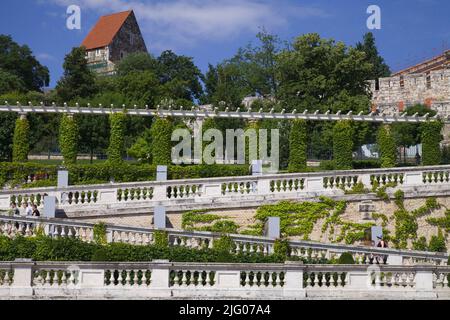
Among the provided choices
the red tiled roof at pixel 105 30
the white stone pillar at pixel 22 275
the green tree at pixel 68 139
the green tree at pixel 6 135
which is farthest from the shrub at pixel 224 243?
the red tiled roof at pixel 105 30

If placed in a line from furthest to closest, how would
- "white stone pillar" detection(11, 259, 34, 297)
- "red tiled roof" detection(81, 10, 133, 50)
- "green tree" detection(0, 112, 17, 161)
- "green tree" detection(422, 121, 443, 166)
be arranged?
"red tiled roof" detection(81, 10, 133, 50) → "green tree" detection(0, 112, 17, 161) → "green tree" detection(422, 121, 443, 166) → "white stone pillar" detection(11, 259, 34, 297)

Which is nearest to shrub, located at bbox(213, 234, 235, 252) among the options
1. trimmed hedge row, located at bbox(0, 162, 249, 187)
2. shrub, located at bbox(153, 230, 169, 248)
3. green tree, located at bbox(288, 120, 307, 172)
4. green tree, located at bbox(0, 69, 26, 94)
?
shrub, located at bbox(153, 230, 169, 248)

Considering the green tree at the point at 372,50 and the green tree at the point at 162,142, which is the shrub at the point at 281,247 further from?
the green tree at the point at 372,50

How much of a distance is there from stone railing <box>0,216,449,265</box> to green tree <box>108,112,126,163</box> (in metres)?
11.2

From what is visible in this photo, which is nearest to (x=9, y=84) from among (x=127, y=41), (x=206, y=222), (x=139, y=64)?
(x=139, y=64)

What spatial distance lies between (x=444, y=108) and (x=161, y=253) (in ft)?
158

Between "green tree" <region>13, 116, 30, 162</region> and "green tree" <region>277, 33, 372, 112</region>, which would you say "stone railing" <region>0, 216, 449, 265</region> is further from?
"green tree" <region>277, 33, 372, 112</region>

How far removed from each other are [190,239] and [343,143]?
45.9 feet

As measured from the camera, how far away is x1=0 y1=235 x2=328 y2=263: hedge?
1614 centimetres

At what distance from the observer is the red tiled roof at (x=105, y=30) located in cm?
8756


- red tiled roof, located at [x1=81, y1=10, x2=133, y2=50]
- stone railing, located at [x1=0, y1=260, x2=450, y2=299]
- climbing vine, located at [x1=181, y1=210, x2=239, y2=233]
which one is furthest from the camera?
red tiled roof, located at [x1=81, y1=10, x2=133, y2=50]

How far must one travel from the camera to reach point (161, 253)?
54.7 feet

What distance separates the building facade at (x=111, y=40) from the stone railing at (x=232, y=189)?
210 feet
